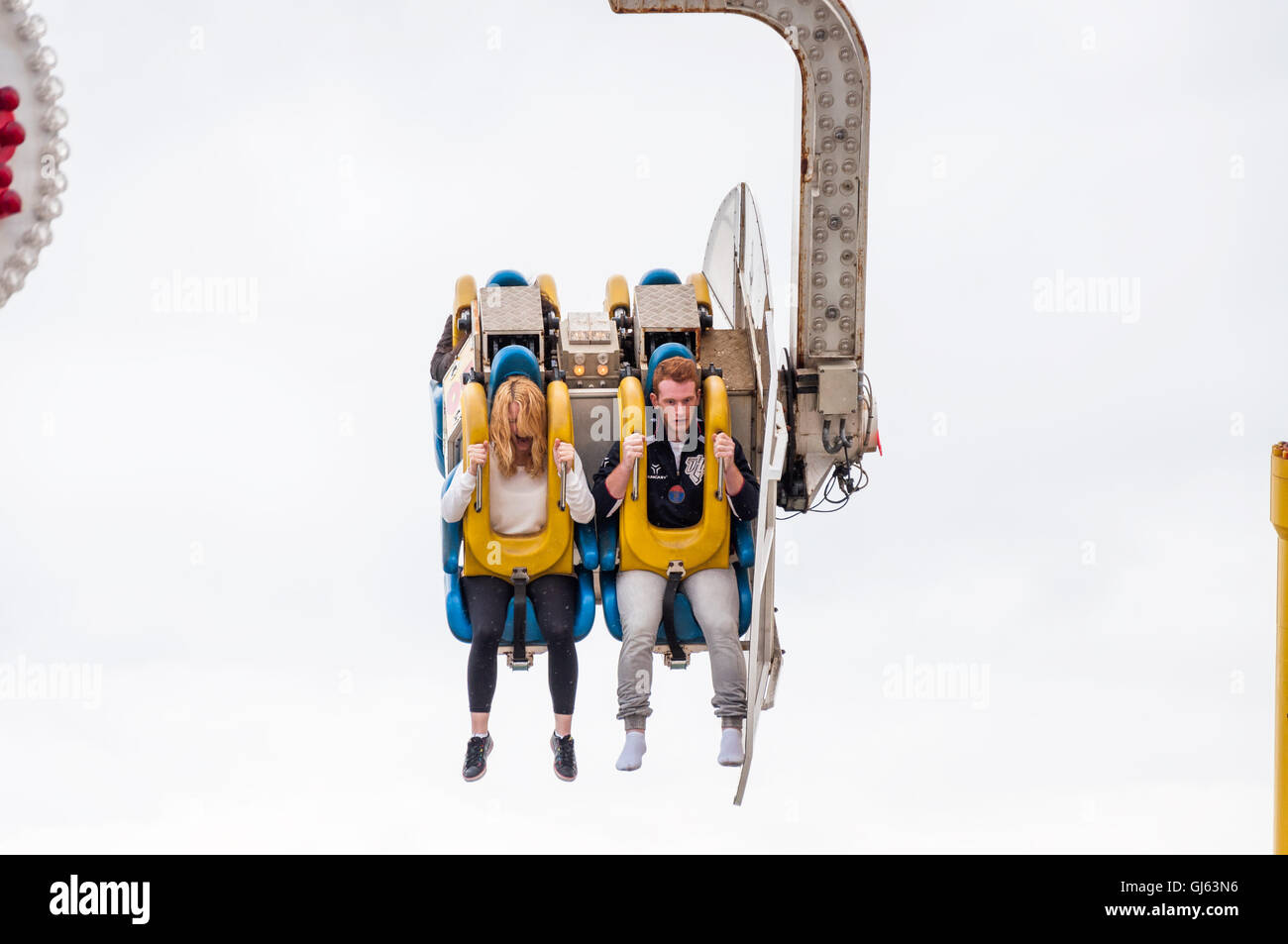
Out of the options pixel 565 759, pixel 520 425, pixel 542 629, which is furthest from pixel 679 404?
pixel 565 759

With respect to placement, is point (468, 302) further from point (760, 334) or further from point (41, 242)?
point (41, 242)

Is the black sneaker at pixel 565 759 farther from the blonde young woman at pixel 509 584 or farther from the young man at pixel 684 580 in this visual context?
the young man at pixel 684 580

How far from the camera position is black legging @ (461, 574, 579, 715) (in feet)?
35.9

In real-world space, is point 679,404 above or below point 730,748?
above

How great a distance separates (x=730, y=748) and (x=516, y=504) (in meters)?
1.58

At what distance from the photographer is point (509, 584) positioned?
36.2 feet

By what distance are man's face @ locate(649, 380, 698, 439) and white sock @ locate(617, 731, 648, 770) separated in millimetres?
1469

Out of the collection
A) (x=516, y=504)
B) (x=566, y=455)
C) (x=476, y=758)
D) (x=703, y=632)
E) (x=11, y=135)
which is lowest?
(x=476, y=758)

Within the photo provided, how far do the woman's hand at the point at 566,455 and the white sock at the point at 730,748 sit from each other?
1.52 m

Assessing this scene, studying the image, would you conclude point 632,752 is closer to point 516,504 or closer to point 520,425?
point 516,504

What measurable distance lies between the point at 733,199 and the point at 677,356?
1488 mm

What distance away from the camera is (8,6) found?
8.20 m

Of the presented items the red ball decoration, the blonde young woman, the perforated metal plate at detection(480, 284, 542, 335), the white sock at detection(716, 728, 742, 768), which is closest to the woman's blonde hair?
the blonde young woman

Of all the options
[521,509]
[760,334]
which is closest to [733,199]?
[760,334]
